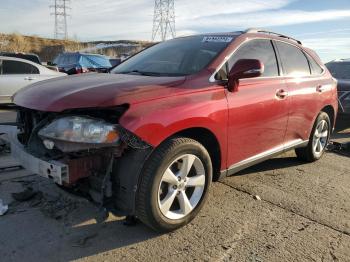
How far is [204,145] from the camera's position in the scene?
3.90 meters

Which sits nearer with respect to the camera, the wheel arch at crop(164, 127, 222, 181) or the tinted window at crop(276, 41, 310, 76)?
the wheel arch at crop(164, 127, 222, 181)

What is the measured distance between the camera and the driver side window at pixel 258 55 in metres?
4.08

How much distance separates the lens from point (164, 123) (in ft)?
10.7

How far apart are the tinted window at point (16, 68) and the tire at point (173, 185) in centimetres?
827

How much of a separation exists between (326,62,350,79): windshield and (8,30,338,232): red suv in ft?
17.4

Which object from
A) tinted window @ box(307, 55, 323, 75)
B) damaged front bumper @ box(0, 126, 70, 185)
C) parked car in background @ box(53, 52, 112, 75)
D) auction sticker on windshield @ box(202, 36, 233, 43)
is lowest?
damaged front bumper @ box(0, 126, 70, 185)

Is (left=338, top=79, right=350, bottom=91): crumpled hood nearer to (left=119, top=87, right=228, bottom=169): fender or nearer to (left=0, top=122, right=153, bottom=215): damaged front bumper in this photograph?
(left=119, top=87, right=228, bottom=169): fender

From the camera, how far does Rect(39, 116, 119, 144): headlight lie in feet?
10.0

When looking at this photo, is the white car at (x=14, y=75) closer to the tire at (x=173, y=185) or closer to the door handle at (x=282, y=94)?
the door handle at (x=282, y=94)

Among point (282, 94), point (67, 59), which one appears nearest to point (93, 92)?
point (282, 94)

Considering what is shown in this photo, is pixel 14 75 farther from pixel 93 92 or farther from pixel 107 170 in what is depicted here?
pixel 107 170

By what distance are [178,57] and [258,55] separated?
36.8 inches

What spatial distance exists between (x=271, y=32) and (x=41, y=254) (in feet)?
12.0

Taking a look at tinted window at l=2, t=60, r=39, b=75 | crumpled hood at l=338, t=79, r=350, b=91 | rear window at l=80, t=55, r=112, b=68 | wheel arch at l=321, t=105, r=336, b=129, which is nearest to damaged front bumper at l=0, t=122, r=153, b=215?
wheel arch at l=321, t=105, r=336, b=129
